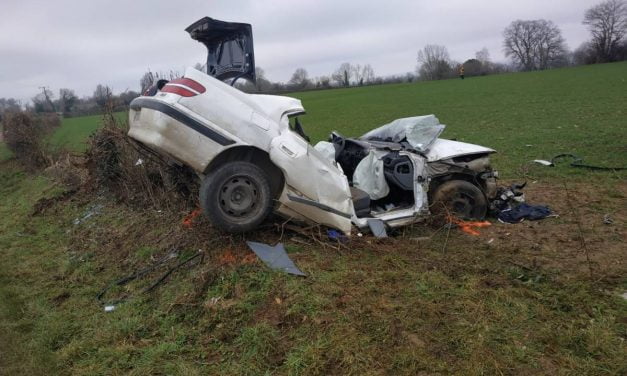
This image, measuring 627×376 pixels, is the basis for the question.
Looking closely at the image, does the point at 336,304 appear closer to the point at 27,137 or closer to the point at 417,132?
the point at 417,132

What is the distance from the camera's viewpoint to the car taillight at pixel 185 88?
3.92 metres

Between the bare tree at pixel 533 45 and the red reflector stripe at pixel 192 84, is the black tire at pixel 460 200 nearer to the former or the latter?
the red reflector stripe at pixel 192 84

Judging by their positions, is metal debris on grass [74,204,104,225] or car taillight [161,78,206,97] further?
metal debris on grass [74,204,104,225]

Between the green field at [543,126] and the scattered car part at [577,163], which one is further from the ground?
the green field at [543,126]

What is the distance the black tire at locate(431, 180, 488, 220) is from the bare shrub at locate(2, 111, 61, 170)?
42.9 ft

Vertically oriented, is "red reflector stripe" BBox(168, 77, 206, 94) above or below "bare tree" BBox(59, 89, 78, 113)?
below

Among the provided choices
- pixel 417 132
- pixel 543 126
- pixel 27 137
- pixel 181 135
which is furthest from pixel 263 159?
pixel 27 137

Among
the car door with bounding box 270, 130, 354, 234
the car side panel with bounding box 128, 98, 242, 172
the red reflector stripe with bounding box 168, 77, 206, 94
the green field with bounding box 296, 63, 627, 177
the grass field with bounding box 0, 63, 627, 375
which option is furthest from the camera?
the green field with bounding box 296, 63, 627, 177

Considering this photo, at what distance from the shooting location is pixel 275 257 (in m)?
4.09

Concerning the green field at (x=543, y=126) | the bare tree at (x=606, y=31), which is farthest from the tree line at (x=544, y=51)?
the green field at (x=543, y=126)

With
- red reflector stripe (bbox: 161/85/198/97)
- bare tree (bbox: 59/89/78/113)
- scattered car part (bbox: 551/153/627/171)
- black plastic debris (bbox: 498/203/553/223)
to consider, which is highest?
bare tree (bbox: 59/89/78/113)

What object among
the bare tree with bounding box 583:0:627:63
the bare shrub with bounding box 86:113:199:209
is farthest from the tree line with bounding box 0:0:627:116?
the bare shrub with bounding box 86:113:199:209

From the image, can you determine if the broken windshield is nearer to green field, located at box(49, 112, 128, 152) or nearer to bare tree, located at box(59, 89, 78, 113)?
green field, located at box(49, 112, 128, 152)

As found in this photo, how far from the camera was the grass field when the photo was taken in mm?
2877
